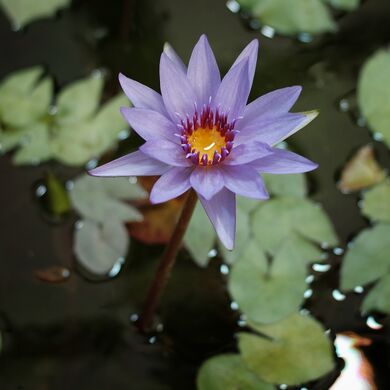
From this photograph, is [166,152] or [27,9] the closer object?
[166,152]

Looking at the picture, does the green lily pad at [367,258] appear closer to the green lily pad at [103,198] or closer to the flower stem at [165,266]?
the flower stem at [165,266]

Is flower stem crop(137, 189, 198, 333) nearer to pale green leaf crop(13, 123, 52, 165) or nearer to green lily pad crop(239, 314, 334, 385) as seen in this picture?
green lily pad crop(239, 314, 334, 385)

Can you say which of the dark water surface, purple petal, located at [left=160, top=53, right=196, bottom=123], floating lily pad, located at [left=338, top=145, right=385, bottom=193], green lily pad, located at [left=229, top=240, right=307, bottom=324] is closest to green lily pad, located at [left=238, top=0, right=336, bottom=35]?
the dark water surface

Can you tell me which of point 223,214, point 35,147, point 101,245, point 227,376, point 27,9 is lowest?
point 227,376

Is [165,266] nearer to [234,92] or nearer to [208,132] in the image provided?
[208,132]

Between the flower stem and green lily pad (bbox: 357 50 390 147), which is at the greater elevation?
green lily pad (bbox: 357 50 390 147)

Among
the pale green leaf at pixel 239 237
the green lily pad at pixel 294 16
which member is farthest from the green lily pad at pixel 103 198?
the green lily pad at pixel 294 16

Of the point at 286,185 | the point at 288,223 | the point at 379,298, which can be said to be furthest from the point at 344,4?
the point at 379,298
